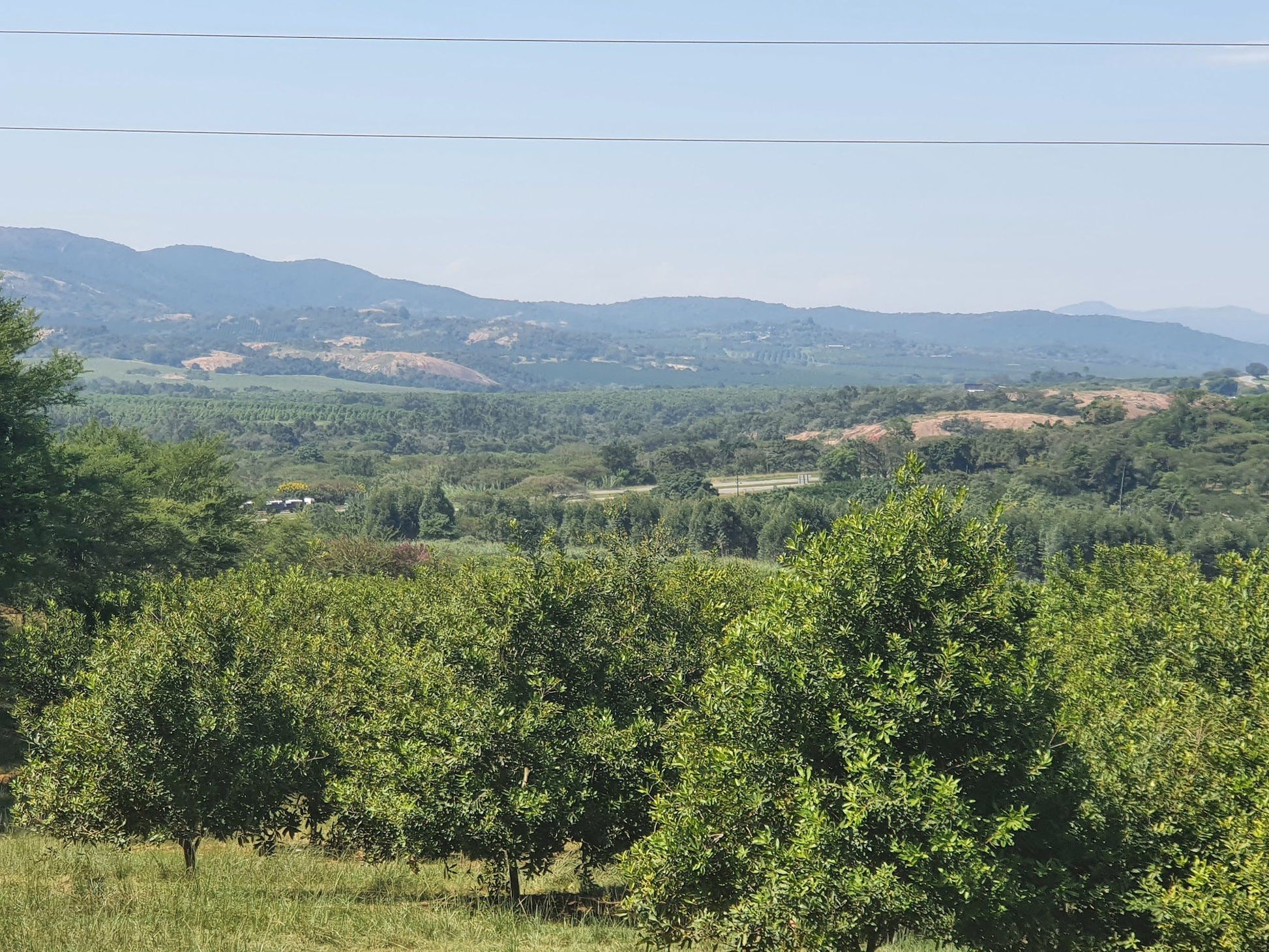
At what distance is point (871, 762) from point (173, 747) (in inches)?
480

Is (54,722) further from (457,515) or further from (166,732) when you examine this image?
(457,515)

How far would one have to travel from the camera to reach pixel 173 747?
62.3ft

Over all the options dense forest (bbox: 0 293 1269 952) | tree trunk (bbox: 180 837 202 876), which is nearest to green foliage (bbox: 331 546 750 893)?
dense forest (bbox: 0 293 1269 952)

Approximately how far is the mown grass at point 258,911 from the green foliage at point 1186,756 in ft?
15.2

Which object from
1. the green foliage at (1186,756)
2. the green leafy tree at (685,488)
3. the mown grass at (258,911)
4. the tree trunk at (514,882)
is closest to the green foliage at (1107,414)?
the green leafy tree at (685,488)

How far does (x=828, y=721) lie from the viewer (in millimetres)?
14805

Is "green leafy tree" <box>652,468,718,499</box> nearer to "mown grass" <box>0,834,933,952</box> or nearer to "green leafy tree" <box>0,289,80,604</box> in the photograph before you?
"green leafy tree" <box>0,289,80,604</box>

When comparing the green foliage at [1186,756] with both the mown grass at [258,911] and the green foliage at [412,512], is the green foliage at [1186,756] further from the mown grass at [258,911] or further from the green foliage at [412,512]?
the green foliage at [412,512]

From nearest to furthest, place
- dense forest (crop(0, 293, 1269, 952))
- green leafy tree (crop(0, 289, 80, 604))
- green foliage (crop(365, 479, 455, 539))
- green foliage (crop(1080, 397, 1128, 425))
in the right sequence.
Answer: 1. dense forest (crop(0, 293, 1269, 952))
2. green leafy tree (crop(0, 289, 80, 604))
3. green foliage (crop(365, 479, 455, 539))
4. green foliage (crop(1080, 397, 1128, 425))

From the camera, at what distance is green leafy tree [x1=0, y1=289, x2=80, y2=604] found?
36562 mm

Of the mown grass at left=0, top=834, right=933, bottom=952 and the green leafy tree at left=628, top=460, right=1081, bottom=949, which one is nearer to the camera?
the green leafy tree at left=628, top=460, right=1081, bottom=949

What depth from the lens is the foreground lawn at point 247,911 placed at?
16.1 meters

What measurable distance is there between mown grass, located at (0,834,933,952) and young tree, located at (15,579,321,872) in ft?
3.13

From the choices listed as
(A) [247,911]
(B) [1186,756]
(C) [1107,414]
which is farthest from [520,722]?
(C) [1107,414]
